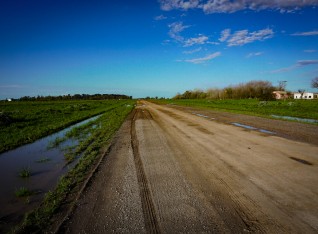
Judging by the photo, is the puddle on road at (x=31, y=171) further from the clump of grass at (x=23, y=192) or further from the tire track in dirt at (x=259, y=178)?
the tire track in dirt at (x=259, y=178)

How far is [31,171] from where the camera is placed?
25.2ft

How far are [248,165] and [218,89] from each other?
109833 millimetres

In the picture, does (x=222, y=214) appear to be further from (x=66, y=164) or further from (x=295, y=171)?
(x=66, y=164)

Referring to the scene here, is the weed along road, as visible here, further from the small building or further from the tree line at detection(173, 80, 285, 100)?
the small building

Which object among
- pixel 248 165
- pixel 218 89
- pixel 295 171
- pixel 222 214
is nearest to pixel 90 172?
pixel 222 214

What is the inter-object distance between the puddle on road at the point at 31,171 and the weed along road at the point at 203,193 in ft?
4.27

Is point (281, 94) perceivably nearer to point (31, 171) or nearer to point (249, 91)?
point (249, 91)

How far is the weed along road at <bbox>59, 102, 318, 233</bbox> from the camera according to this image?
396cm

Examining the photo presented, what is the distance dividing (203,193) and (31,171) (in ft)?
19.2

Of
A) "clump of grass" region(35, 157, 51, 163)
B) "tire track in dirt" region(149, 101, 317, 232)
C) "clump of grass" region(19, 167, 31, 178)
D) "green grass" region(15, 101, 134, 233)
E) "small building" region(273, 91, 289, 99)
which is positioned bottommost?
"clump of grass" region(35, 157, 51, 163)

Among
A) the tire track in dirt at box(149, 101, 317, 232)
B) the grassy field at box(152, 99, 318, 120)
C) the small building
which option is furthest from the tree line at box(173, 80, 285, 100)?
the tire track in dirt at box(149, 101, 317, 232)

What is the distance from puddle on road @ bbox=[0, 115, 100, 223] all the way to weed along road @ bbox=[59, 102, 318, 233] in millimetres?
1302

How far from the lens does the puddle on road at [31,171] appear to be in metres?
5.19

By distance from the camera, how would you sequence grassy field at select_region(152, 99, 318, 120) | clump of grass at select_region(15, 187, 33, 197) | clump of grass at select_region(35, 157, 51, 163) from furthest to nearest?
grassy field at select_region(152, 99, 318, 120)
clump of grass at select_region(35, 157, 51, 163)
clump of grass at select_region(15, 187, 33, 197)
